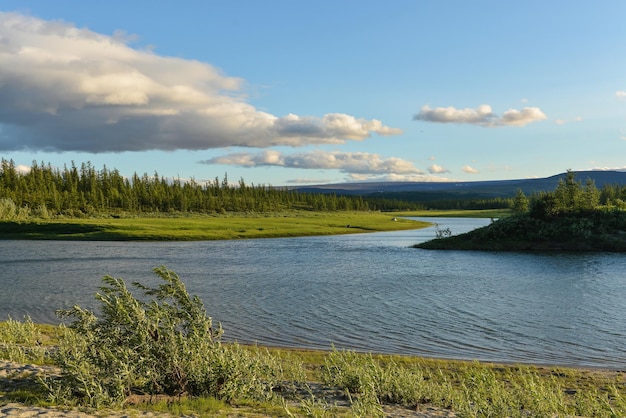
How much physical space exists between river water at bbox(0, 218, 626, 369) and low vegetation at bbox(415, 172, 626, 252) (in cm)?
676

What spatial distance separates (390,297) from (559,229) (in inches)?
1986

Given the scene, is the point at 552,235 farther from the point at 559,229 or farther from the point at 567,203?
the point at 567,203

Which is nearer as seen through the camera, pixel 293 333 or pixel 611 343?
pixel 611 343

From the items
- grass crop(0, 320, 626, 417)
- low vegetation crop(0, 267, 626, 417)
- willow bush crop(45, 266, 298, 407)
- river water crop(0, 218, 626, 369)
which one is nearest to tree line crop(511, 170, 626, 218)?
river water crop(0, 218, 626, 369)

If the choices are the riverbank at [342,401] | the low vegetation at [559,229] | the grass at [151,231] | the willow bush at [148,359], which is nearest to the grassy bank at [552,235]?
the low vegetation at [559,229]

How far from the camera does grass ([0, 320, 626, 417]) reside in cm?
1259

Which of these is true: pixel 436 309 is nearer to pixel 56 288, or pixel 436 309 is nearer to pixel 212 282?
pixel 212 282

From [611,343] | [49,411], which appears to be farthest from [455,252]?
[49,411]

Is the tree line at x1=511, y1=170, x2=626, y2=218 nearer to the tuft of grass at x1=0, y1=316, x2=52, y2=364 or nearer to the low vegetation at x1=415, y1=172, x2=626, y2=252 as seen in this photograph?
the low vegetation at x1=415, y1=172, x2=626, y2=252

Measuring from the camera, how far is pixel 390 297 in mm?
36469

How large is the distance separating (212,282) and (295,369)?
2796 cm

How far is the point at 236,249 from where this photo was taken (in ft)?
252

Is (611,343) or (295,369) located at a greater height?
(295,369)

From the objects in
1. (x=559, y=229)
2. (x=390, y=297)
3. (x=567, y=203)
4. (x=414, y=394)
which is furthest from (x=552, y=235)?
(x=414, y=394)
